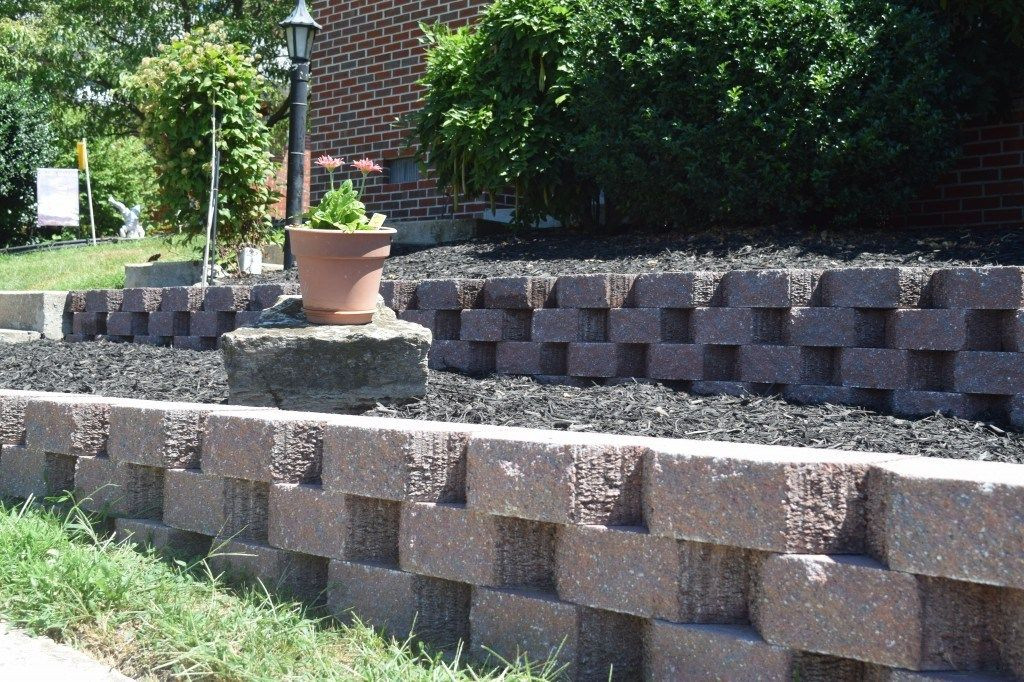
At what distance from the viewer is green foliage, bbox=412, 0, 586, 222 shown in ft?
23.4

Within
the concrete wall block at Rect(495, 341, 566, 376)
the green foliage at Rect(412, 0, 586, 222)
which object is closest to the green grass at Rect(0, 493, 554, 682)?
the concrete wall block at Rect(495, 341, 566, 376)

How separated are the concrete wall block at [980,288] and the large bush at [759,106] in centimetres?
183

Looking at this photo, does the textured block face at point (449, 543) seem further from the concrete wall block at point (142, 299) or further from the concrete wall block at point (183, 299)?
the concrete wall block at point (142, 299)

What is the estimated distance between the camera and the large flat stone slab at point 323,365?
13.8 feet

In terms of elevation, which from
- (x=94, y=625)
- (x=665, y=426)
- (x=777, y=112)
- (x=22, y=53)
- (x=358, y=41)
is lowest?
(x=94, y=625)

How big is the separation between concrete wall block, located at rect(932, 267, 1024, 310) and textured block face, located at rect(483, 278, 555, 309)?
1.78 m

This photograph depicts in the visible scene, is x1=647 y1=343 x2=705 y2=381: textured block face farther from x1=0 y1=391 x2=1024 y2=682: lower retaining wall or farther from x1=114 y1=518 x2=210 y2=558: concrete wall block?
x1=114 y1=518 x2=210 y2=558: concrete wall block

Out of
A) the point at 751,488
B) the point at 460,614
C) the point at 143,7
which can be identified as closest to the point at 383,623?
the point at 460,614

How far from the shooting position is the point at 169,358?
20.0 ft

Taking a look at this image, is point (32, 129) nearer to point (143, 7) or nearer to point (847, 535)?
point (143, 7)

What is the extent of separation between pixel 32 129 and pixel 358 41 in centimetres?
1344

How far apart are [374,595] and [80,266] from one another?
37.3 ft

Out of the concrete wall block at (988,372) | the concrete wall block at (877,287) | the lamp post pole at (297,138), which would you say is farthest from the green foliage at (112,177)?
the concrete wall block at (988,372)

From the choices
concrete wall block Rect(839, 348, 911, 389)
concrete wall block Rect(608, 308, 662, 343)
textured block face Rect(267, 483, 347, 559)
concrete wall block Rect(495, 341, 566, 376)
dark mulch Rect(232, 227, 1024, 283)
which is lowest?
textured block face Rect(267, 483, 347, 559)
